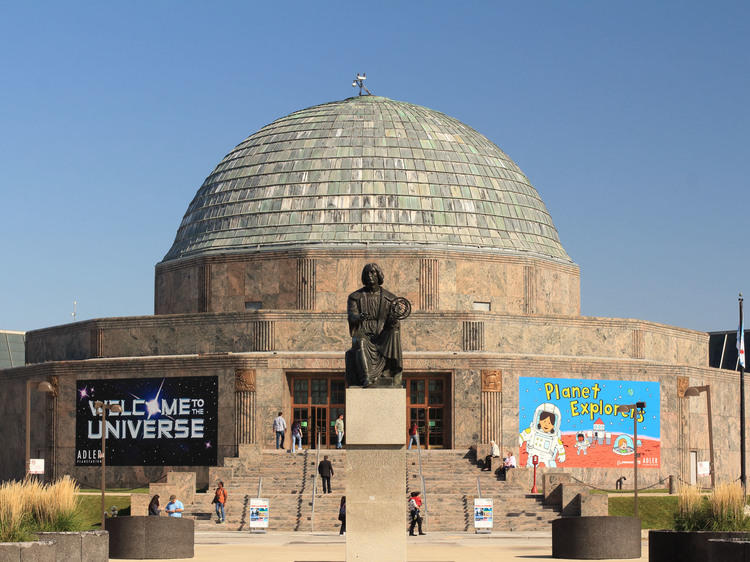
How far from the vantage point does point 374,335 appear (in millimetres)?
14516

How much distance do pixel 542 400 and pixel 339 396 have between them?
4660 millimetres

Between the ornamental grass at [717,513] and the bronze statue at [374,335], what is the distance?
3835 mm

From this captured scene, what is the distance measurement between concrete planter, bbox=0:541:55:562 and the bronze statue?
357cm

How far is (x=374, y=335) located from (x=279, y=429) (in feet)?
48.4

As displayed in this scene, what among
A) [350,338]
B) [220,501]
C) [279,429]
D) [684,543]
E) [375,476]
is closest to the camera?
[375,476]

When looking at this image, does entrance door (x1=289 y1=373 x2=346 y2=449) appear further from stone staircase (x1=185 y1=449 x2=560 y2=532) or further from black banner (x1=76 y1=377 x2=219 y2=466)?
black banner (x1=76 y1=377 x2=219 y2=466)

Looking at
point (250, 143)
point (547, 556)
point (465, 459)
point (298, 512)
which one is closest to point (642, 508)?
point (465, 459)

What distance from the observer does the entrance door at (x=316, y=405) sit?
3028cm

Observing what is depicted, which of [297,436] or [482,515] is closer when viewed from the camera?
[482,515]

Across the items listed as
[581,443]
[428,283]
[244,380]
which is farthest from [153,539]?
[428,283]

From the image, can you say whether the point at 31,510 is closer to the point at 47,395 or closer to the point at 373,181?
the point at 47,395

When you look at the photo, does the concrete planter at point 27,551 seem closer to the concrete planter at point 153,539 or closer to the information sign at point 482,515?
the concrete planter at point 153,539

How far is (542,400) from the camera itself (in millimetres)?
30141

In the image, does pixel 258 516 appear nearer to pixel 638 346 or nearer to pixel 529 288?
pixel 638 346
